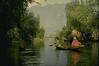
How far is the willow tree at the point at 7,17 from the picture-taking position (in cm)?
2444

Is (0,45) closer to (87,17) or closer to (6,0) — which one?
(6,0)

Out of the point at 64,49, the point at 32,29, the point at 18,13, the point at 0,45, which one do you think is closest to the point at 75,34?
the point at 64,49

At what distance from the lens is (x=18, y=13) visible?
1118 inches

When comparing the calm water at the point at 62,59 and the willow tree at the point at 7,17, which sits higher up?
the willow tree at the point at 7,17


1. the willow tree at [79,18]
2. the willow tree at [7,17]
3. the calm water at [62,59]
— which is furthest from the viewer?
the willow tree at [79,18]

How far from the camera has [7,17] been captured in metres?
26.6

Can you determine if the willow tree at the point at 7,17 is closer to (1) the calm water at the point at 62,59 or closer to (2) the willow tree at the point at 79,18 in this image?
(1) the calm water at the point at 62,59

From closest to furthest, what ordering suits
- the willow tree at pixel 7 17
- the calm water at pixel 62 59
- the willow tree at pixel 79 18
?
the willow tree at pixel 7 17 < the calm water at pixel 62 59 < the willow tree at pixel 79 18

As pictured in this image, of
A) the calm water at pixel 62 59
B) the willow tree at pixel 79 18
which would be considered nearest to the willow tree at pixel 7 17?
the calm water at pixel 62 59

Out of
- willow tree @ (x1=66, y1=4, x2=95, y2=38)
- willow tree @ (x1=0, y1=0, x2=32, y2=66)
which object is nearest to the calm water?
willow tree @ (x1=0, y1=0, x2=32, y2=66)

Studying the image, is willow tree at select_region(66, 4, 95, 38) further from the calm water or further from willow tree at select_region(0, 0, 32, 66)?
willow tree at select_region(0, 0, 32, 66)

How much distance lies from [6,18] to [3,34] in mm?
2252

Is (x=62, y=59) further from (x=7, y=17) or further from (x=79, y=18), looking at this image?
(x=79, y=18)

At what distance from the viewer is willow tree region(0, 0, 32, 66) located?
2444cm
